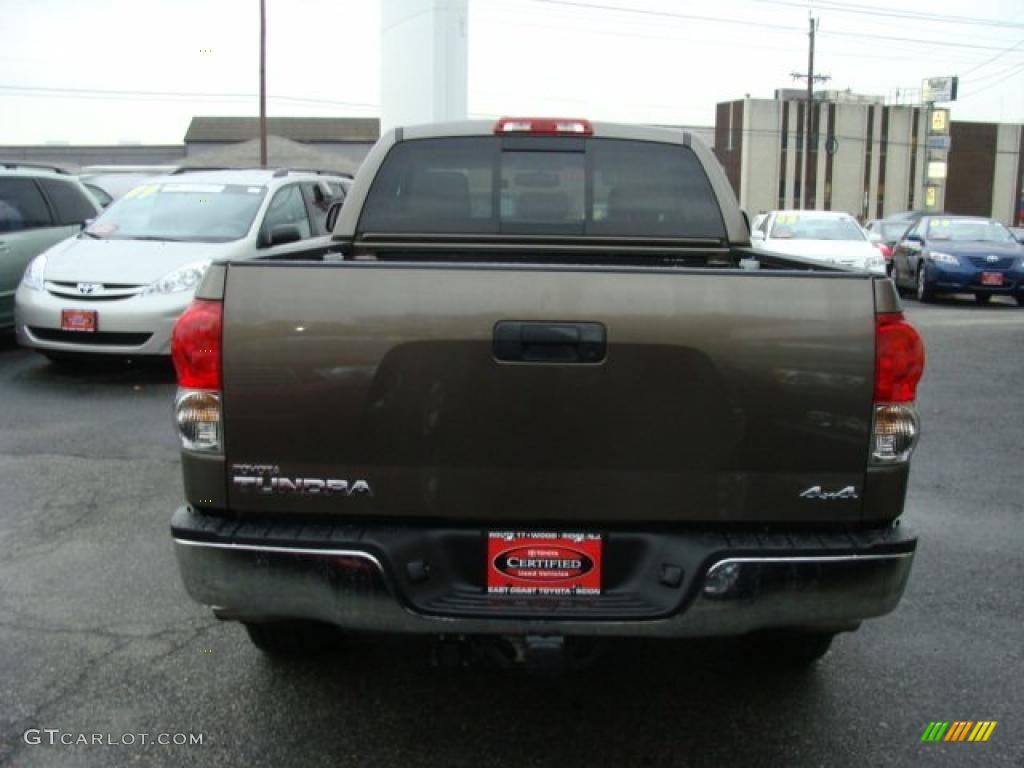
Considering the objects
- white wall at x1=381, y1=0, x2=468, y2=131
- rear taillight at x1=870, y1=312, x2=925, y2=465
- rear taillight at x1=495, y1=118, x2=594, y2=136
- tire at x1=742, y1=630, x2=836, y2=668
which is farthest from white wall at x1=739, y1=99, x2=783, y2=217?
rear taillight at x1=870, y1=312, x2=925, y2=465

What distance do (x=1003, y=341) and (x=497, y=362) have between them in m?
11.8

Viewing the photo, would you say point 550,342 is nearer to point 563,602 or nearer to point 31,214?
point 563,602

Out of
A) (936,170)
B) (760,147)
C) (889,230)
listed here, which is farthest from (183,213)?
(936,170)

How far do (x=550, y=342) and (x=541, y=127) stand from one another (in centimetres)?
226

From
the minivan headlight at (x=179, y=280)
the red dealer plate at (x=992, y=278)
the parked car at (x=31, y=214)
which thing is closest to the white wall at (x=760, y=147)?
the red dealer plate at (x=992, y=278)

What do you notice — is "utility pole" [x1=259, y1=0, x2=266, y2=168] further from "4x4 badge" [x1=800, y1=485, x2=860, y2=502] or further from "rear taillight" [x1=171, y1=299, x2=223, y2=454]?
"4x4 badge" [x1=800, y1=485, x2=860, y2=502]

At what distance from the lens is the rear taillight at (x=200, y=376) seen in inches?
111

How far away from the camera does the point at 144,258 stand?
30.6ft

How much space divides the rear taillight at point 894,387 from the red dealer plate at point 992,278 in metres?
15.9

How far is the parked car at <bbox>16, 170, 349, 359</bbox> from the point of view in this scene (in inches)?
349

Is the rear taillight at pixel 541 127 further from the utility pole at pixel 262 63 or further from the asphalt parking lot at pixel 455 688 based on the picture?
the utility pole at pixel 262 63

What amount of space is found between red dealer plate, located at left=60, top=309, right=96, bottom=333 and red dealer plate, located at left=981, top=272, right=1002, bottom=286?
1403 cm

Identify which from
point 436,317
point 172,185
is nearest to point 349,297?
point 436,317

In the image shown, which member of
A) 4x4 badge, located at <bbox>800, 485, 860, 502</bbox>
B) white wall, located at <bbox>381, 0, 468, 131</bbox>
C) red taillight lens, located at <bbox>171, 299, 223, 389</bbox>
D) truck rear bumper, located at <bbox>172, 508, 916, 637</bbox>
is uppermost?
white wall, located at <bbox>381, 0, 468, 131</bbox>
